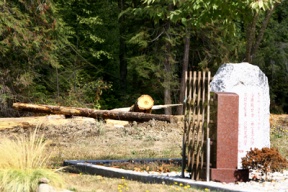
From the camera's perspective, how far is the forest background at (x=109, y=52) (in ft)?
92.7

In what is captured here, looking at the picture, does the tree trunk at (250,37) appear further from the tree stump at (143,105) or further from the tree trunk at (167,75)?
the tree trunk at (167,75)

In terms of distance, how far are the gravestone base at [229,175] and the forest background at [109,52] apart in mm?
14723

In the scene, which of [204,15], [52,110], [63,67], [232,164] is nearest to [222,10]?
[204,15]

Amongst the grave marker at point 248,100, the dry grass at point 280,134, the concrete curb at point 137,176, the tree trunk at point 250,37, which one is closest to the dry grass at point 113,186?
the concrete curb at point 137,176

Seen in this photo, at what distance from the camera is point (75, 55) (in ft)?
112

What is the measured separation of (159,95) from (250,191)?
23.7 m

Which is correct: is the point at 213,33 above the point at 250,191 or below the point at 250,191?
above

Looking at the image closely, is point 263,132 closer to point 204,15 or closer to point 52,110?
point 204,15

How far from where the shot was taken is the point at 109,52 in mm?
34844

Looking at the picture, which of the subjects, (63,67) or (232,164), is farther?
(63,67)

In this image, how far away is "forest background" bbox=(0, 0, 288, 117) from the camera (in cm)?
2825

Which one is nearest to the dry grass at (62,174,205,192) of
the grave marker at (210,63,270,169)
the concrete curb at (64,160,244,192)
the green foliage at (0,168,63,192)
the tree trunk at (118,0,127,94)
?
the concrete curb at (64,160,244,192)

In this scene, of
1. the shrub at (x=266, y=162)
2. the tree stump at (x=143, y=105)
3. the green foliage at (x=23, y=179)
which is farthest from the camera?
the tree stump at (x=143, y=105)

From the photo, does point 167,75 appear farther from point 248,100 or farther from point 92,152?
point 248,100
